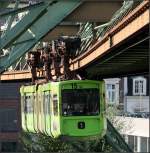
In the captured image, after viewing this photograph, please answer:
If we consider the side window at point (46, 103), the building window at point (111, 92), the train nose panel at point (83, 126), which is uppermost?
the side window at point (46, 103)

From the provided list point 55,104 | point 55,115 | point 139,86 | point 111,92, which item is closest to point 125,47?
point 55,104

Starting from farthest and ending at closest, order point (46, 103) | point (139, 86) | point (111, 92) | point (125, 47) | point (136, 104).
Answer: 1. point (139, 86)
2. point (111, 92)
3. point (136, 104)
4. point (46, 103)
5. point (125, 47)

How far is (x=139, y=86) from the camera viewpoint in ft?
274

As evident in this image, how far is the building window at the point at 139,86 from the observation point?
8319 centimetres

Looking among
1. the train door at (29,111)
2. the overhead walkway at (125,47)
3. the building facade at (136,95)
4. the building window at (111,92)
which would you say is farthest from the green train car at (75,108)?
the building window at (111,92)

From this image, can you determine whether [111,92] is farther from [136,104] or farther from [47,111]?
[47,111]

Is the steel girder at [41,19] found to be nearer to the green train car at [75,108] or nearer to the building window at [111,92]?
the green train car at [75,108]

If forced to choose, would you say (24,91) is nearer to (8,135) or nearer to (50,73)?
(50,73)

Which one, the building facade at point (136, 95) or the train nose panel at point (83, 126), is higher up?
the train nose panel at point (83, 126)

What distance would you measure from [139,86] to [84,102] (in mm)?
55808

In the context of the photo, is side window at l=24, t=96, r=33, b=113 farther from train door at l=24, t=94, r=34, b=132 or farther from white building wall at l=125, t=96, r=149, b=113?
white building wall at l=125, t=96, r=149, b=113

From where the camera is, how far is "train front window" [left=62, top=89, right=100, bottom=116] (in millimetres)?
A: 27766

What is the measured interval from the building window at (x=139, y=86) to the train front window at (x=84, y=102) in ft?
180

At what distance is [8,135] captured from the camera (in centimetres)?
8206
